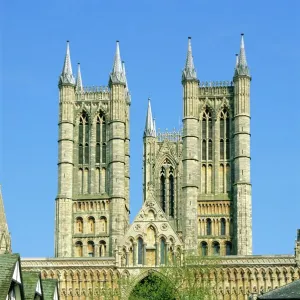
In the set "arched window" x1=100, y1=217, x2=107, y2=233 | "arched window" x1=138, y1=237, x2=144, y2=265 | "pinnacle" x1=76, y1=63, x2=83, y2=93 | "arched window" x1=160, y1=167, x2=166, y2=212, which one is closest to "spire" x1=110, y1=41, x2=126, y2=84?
"pinnacle" x1=76, y1=63, x2=83, y2=93

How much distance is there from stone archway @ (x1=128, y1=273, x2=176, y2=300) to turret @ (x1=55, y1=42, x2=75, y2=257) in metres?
12.2

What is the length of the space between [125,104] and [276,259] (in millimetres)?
26404

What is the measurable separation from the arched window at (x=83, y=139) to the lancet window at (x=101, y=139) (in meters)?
1.03

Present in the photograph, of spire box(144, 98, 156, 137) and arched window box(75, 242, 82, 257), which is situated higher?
spire box(144, 98, 156, 137)

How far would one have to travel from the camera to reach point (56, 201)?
4291 inches

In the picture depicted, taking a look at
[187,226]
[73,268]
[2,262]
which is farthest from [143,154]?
[2,262]

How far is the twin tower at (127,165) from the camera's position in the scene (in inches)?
4235

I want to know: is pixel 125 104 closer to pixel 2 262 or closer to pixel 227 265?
pixel 227 265

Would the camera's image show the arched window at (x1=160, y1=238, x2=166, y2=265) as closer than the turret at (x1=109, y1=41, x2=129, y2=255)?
Yes

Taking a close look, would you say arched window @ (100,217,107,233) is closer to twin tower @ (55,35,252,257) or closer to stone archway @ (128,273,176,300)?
twin tower @ (55,35,252,257)

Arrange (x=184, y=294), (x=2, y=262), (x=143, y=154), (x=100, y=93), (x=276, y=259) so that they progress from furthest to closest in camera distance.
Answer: (x=143, y=154), (x=100, y=93), (x=276, y=259), (x=184, y=294), (x=2, y=262)

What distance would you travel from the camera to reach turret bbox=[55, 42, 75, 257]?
352 feet

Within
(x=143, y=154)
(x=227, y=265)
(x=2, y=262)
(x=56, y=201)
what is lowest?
(x=2, y=262)

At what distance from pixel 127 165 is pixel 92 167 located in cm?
477
